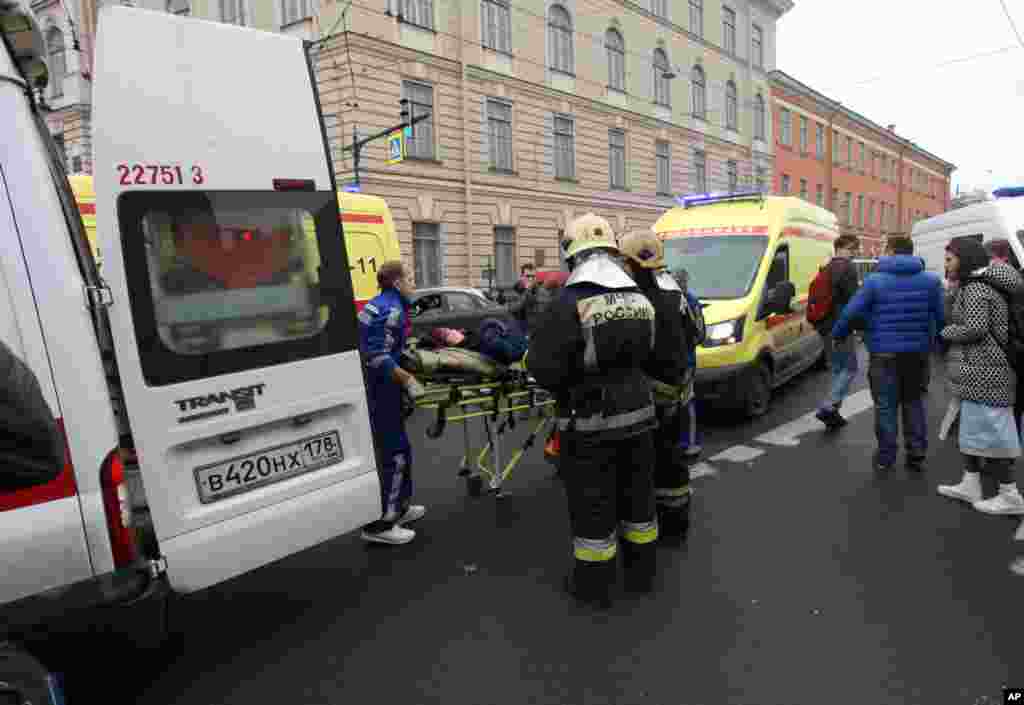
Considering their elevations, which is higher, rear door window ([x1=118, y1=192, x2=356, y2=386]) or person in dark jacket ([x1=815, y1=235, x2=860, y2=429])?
rear door window ([x1=118, y1=192, x2=356, y2=386])

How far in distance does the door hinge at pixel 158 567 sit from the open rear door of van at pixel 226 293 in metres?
0.05

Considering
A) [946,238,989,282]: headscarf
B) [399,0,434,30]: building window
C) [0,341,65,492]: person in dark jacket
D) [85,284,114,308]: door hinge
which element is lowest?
[0,341,65,492]: person in dark jacket

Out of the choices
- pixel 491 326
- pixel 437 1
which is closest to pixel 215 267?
pixel 491 326

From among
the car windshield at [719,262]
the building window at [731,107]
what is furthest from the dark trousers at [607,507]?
the building window at [731,107]

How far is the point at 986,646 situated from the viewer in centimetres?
295

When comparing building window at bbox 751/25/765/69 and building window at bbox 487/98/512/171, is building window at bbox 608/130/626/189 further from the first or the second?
building window at bbox 751/25/765/69

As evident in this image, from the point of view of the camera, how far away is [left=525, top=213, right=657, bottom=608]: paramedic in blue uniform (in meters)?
3.29

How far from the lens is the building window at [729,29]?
109 ft

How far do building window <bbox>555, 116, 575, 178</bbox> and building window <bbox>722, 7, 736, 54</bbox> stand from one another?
13363 mm

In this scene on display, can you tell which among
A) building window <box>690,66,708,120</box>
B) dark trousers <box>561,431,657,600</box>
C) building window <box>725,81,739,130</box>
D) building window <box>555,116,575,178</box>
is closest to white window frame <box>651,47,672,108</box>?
building window <box>690,66,708,120</box>

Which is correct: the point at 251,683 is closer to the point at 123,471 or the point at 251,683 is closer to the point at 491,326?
the point at 123,471

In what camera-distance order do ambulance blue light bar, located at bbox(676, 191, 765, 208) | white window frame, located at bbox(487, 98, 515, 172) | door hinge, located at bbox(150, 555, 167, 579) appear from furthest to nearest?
white window frame, located at bbox(487, 98, 515, 172)
ambulance blue light bar, located at bbox(676, 191, 765, 208)
door hinge, located at bbox(150, 555, 167, 579)

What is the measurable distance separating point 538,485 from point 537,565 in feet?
4.96

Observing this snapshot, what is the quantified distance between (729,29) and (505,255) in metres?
19.9
